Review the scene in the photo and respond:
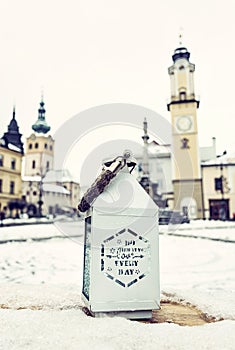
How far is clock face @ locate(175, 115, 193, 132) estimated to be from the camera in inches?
1555

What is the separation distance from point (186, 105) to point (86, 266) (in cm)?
3866

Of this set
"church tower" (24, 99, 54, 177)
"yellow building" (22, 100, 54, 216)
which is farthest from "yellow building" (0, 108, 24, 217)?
"church tower" (24, 99, 54, 177)

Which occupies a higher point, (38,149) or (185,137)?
(38,149)

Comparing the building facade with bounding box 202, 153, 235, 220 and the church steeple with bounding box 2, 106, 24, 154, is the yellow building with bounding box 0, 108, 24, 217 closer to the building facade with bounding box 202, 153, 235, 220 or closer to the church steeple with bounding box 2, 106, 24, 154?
the church steeple with bounding box 2, 106, 24, 154

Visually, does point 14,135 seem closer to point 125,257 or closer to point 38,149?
point 38,149

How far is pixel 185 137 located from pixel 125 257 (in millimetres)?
37569

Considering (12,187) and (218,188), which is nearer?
(218,188)

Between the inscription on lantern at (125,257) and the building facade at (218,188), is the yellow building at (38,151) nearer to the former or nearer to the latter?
the building facade at (218,188)

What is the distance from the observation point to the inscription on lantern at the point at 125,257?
2971 millimetres

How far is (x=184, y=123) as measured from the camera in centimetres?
3975

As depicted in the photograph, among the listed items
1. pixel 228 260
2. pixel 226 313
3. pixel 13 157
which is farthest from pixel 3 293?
pixel 13 157

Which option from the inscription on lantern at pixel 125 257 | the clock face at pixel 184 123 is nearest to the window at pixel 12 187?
the clock face at pixel 184 123

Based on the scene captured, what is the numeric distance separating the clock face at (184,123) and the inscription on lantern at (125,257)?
37685 millimetres

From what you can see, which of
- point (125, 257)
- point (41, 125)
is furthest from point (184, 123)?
point (41, 125)
